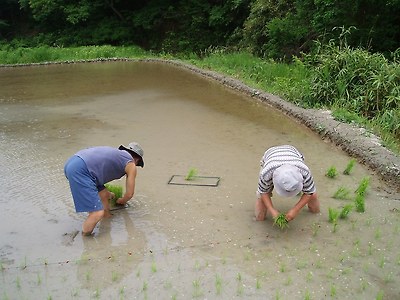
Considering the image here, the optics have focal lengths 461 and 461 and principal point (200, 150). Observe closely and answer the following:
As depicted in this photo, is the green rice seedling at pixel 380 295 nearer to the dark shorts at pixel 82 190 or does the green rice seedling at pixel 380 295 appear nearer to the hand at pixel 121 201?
the dark shorts at pixel 82 190

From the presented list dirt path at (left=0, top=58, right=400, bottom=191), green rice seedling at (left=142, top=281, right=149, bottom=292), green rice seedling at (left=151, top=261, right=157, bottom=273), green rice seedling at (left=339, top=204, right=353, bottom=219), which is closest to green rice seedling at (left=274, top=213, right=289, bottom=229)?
green rice seedling at (left=339, top=204, right=353, bottom=219)

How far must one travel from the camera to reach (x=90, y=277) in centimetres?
338

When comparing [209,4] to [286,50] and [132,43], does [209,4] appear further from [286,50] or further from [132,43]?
[286,50]

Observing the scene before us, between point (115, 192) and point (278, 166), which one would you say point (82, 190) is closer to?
point (115, 192)

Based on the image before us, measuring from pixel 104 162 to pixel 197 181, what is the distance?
1335mm

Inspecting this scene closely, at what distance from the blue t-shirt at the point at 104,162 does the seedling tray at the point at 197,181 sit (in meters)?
1.01

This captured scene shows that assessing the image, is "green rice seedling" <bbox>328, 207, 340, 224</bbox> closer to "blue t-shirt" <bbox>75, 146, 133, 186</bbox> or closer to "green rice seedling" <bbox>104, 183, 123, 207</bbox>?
"blue t-shirt" <bbox>75, 146, 133, 186</bbox>

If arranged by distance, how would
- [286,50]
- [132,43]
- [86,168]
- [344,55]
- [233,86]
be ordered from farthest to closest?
[132,43] → [286,50] → [233,86] → [344,55] → [86,168]

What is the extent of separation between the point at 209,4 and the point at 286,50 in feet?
31.9

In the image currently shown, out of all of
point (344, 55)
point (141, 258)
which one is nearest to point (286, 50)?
point (344, 55)

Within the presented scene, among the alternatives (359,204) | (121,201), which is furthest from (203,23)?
(359,204)

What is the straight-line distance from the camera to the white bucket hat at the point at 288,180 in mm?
3553

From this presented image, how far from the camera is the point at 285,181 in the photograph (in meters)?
3.55

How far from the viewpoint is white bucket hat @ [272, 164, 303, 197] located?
140 inches
